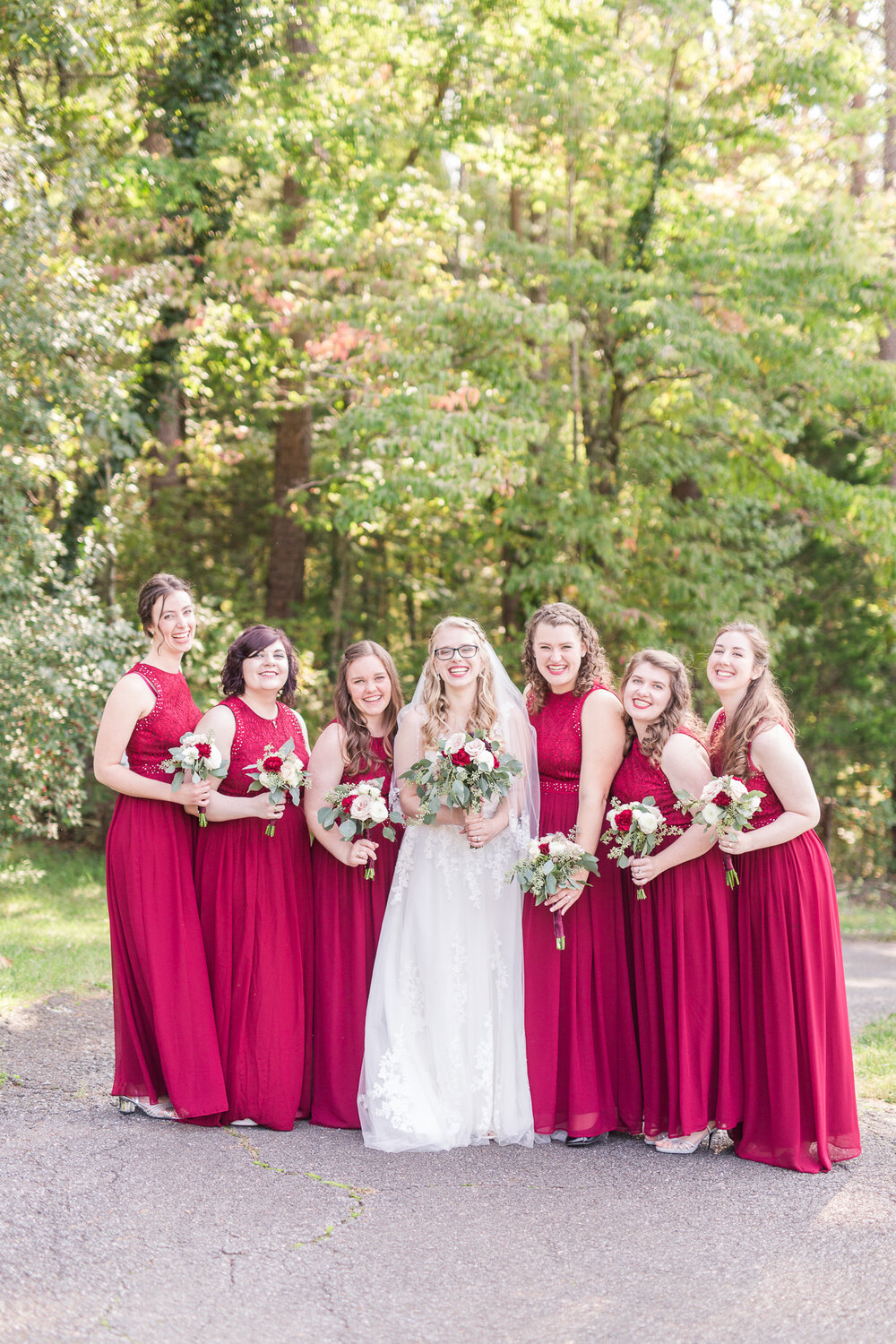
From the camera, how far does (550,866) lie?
15.8 ft

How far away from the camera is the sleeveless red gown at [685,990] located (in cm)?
488

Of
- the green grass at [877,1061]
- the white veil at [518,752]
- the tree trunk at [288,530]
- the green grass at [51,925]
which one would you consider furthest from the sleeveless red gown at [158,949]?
the tree trunk at [288,530]

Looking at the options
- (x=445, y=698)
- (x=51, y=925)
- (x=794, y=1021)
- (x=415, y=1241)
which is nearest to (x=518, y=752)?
(x=445, y=698)

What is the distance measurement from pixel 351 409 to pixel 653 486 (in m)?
4.87

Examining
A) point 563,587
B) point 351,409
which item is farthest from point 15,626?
point 563,587

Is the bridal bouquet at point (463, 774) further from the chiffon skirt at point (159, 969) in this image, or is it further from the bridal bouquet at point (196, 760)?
the chiffon skirt at point (159, 969)

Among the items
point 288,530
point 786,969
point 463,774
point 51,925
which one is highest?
point 288,530

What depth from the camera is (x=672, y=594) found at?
14289mm

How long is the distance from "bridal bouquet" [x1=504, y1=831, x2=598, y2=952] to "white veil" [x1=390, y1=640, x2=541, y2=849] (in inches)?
11.4

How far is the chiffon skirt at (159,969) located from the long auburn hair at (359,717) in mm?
846

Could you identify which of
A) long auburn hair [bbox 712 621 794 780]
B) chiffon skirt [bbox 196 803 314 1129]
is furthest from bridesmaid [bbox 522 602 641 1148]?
chiffon skirt [bbox 196 803 314 1129]

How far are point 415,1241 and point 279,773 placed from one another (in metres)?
1.96

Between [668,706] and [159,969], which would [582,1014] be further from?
[159,969]

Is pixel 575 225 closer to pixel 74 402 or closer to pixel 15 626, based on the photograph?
pixel 74 402
